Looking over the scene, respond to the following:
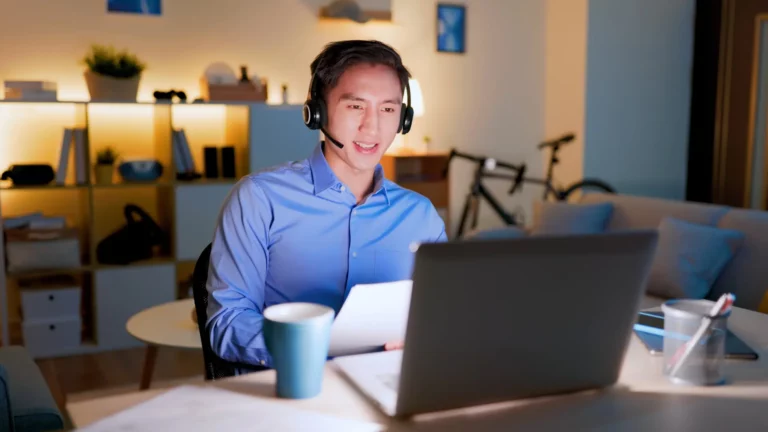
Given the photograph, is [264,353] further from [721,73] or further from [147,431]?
[721,73]

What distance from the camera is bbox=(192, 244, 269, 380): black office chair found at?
137 centimetres

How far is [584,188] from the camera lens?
5520 mm

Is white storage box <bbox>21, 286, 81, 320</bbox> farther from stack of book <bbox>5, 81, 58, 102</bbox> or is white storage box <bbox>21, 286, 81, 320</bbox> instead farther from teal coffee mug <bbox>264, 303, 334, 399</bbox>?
teal coffee mug <bbox>264, 303, 334, 399</bbox>

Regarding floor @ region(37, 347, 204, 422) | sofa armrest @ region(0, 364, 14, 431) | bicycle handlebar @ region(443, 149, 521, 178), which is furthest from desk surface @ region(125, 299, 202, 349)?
bicycle handlebar @ region(443, 149, 521, 178)

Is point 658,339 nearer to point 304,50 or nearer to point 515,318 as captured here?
point 515,318

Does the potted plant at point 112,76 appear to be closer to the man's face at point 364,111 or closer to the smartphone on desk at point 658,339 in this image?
the man's face at point 364,111

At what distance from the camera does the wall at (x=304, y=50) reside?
414 cm

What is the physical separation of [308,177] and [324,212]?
0.09 m

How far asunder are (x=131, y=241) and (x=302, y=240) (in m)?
2.76

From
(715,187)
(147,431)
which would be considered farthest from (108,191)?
(715,187)

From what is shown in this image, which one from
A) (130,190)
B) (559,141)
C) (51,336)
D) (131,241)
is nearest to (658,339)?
(131,241)

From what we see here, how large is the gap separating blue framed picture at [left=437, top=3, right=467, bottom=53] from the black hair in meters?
3.76

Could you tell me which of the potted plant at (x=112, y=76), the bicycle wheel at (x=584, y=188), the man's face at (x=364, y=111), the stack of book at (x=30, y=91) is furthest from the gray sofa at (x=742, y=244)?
the stack of book at (x=30, y=91)

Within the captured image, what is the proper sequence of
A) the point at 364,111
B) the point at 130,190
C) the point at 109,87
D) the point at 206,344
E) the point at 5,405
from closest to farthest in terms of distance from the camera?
the point at 206,344
the point at 364,111
the point at 5,405
the point at 109,87
the point at 130,190
